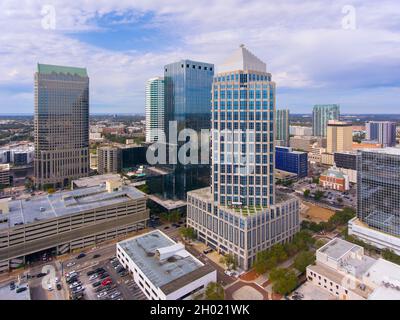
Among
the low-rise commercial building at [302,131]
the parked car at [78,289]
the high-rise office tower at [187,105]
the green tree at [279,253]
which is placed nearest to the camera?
the parked car at [78,289]

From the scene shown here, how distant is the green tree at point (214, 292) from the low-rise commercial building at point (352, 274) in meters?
10.5

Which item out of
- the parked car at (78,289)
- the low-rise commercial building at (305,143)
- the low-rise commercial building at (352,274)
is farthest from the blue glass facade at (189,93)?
the low-rise commercial building at (305,143)

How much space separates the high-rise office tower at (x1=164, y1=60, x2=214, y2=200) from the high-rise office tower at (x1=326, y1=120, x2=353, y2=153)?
201 ft

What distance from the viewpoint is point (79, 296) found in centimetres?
2634

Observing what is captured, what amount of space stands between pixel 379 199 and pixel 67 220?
4351cm

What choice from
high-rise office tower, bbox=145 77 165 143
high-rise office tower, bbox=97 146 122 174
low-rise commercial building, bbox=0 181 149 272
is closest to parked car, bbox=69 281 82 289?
low-rise commercial building, bbox=0 181 149 272

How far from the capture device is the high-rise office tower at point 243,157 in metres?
33.8

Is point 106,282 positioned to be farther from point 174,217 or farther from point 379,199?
point 379,199

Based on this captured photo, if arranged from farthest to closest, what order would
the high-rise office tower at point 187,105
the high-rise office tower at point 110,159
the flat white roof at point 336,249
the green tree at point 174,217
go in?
the high-rise office tower at point 110,159 → the high-rise office tower at point 187,105 → the green tree at point 174,217 → the flat white roof at point 336,249

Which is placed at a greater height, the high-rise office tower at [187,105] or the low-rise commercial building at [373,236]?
the high-rise office tower at [187,105]

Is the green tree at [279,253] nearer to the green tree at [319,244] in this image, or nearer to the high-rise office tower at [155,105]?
the green tree at [319,244]

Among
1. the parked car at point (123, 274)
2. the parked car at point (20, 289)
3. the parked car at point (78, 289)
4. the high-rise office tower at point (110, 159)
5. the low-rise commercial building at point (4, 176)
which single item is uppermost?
the high-rise office tower at point (110, 159)
